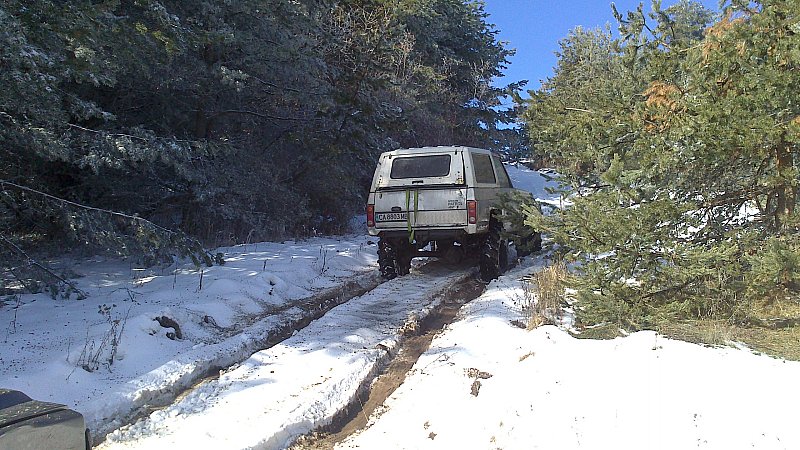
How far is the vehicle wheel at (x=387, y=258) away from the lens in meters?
10.3

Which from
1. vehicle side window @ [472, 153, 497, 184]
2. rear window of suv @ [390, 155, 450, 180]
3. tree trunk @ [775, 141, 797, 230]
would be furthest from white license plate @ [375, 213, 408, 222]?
tree trunk @ [775, 141, 797, 230]

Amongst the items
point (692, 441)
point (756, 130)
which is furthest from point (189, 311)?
point (756, 130)

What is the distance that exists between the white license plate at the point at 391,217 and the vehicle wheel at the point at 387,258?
1.31ft

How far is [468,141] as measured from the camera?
26062mm

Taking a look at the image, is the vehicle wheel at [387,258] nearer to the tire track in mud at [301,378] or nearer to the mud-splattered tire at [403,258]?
the mud-splattered tire at [403,258]

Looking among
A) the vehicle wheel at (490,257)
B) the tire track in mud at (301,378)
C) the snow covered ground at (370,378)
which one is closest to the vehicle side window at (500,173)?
the vehicle wheel at (490,257)

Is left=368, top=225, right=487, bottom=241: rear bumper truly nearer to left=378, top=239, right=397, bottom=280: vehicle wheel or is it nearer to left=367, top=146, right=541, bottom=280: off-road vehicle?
left=367, top=146, right=541, bottom=280: off-road vehicle

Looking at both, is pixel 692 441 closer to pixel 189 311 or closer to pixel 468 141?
pixel 189 311

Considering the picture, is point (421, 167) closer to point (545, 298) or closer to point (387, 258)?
point (387, 258)

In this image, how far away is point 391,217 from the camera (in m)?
10.1

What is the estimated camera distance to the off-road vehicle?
9852 millimetres

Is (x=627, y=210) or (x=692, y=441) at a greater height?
(x=627, y=210)

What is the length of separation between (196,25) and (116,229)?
467 cm

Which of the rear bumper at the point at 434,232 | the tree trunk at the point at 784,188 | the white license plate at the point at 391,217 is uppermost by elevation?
the tree trunk at the point at 784,188
